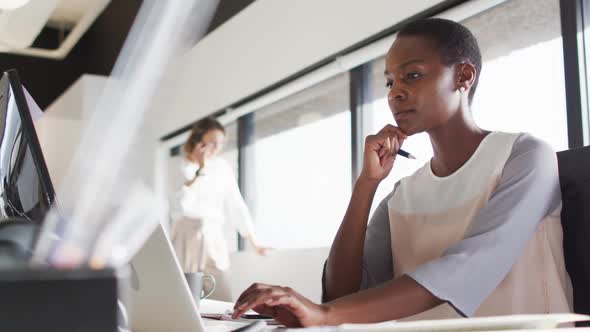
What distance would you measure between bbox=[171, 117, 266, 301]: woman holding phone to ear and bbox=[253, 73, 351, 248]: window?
1.38ft

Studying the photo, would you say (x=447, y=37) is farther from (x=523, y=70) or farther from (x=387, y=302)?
(x=523, y=70)

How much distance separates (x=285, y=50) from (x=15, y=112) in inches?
137

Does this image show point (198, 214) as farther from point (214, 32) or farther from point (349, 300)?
point (349, 300)

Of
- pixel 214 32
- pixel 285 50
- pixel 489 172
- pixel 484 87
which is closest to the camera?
pixel 489 172

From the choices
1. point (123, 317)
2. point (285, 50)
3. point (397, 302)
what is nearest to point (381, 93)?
point (285, 50)

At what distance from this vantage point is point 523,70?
2990 millimetres

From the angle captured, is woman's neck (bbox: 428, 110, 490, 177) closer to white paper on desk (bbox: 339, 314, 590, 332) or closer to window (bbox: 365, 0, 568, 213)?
white paper on desk (bbox: 339, 314, 590, 332)

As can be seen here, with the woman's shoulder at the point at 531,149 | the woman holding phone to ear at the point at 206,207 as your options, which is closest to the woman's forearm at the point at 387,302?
the woman's shoulder at the point at 531,149

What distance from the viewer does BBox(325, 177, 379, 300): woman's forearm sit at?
140 cm

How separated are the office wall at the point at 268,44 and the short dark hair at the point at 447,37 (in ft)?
5.89

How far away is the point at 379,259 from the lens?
1.48 m

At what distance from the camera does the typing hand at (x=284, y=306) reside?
90 cm

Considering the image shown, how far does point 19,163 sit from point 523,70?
2487 millimetres

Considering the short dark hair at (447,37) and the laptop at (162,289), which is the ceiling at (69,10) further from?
the laptop at (162,289)
